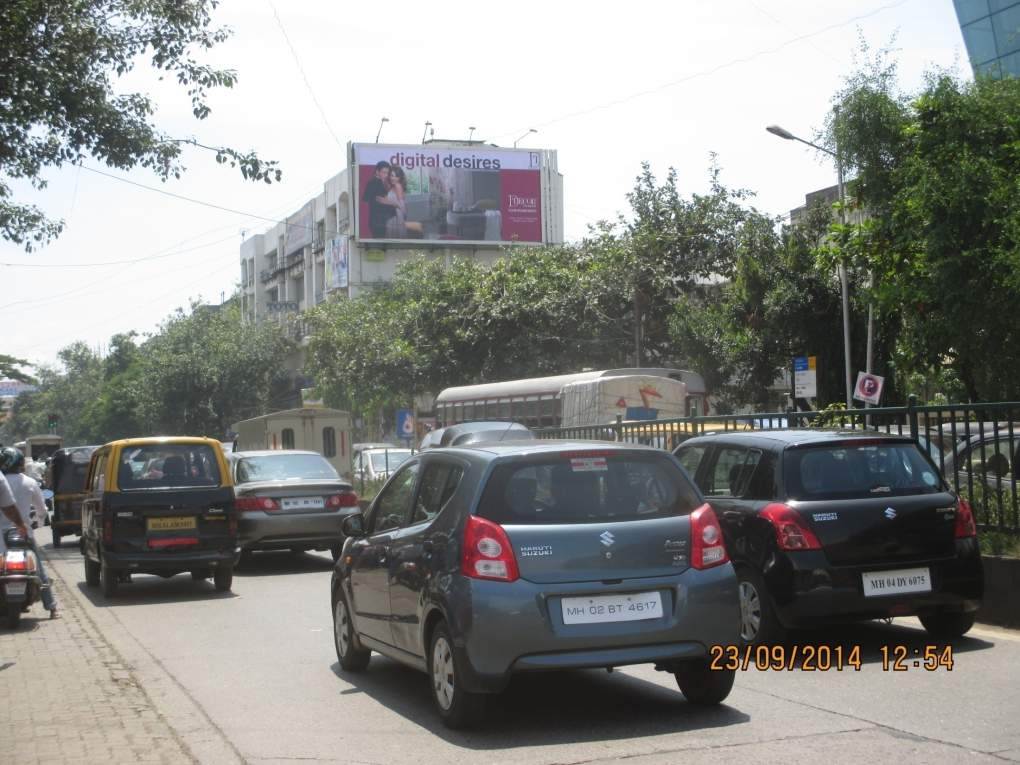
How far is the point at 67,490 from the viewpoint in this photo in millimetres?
24688

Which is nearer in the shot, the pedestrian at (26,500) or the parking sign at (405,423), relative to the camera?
the pedestrian at (26,500)

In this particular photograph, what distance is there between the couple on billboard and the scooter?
64.4 meters

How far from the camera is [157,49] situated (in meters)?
19.7

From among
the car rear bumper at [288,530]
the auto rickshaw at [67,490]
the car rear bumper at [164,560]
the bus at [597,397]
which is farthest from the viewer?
the bus at [597,397]

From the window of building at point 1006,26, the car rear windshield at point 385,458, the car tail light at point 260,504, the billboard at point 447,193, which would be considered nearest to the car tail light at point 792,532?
the car tail light at point 260,504

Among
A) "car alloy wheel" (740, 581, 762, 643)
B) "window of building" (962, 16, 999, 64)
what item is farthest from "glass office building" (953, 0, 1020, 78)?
"car alloy wheel" (740, 581, 762, 643)

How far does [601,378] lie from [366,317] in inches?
1063

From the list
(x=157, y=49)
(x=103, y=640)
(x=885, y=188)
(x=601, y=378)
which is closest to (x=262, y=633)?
(x=103, y=640)

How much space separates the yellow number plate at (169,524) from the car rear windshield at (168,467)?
0.39 m

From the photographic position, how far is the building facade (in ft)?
249

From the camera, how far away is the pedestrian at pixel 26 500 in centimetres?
1215

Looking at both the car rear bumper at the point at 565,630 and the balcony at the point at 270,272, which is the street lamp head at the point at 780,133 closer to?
the car rear bumper at the point at 565,630

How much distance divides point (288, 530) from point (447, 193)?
200 ft

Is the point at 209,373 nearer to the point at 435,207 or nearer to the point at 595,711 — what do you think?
the point at 435,207
